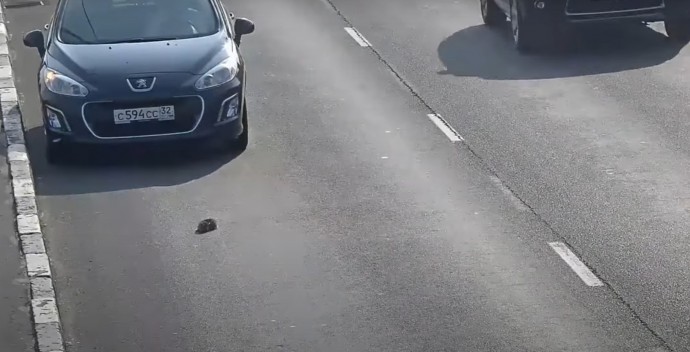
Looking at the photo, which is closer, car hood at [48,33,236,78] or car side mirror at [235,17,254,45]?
car hood at [48,33,236,78]

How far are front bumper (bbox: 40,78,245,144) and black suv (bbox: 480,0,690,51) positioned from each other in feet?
18.7

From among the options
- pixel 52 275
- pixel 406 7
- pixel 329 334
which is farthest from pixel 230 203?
pixel 406 7

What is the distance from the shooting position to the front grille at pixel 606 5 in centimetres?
1844

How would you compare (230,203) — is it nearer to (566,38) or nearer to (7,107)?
(7,107)

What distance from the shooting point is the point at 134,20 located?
15.0 metres

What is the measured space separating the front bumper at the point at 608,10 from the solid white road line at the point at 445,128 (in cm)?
337

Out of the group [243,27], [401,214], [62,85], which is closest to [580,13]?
[243,27]

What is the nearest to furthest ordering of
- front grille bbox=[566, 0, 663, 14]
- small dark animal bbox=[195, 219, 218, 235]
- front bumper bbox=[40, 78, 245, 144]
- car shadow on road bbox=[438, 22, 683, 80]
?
small dark animal bbox=[195, 219, 218, 235] → front bumper bbox=[40, 78, 245, 144] → car shadow on road bbox=[438, 22, 683, 80] → front grille bbox=[566, 0, 663, 14]

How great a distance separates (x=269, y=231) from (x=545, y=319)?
9.26 feet

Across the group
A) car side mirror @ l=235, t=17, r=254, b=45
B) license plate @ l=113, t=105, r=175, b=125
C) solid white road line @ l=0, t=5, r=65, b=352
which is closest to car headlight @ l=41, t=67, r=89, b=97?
license plate @ l=113, t=105, r=175, b=125

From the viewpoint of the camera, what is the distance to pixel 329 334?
9891 mm

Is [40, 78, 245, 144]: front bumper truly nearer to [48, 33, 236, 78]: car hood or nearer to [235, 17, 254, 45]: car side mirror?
[48, 33, 236, 78]: car hood

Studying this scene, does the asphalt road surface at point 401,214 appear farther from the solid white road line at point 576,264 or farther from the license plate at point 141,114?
the license plate at point 141,114

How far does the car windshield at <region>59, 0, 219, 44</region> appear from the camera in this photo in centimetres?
1476
